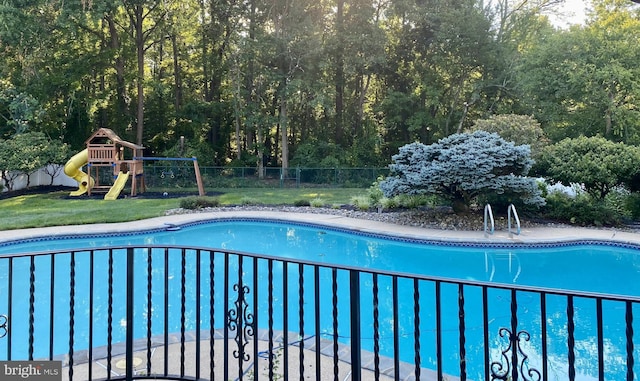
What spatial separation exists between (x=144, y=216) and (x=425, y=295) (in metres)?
7.63

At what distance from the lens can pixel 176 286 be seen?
5.85 metres

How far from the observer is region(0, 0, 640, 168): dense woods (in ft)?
53.5

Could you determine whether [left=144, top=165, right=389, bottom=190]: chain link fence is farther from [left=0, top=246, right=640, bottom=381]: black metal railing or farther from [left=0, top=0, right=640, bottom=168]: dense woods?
[left=0, top=246, right=640, bottom=381]: black metal railing

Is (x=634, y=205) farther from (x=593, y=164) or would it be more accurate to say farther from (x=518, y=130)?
(x=518, y=130)

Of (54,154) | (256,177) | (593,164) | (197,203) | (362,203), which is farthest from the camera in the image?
(256,177)

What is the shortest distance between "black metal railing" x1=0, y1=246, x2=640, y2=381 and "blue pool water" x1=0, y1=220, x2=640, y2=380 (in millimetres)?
34

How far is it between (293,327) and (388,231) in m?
4.89

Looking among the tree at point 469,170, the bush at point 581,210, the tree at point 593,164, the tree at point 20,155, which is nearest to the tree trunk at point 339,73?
the tree at point 469,170

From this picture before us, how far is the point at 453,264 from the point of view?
7414 mm

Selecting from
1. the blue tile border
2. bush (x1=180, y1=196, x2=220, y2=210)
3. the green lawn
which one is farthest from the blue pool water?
bush (x1=180, y1=196, x2=220, y2=210)

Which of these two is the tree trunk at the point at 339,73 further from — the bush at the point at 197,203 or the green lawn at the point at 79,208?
the bush at the point at 197,203

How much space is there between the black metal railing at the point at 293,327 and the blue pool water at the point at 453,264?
3 cm

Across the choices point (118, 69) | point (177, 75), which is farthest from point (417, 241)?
point (177, 75)

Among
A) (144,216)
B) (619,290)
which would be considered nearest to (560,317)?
(619,290)
